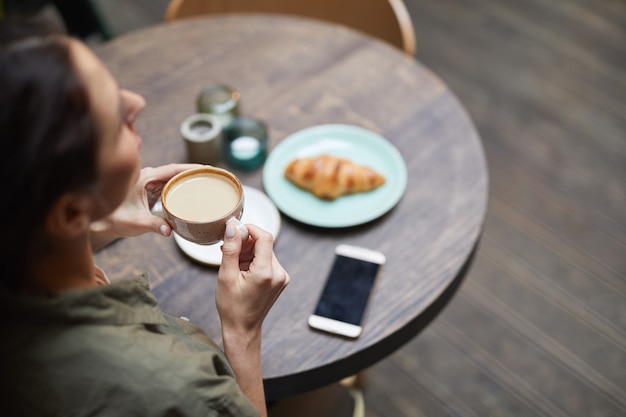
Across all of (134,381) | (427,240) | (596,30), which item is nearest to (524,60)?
(596,30)

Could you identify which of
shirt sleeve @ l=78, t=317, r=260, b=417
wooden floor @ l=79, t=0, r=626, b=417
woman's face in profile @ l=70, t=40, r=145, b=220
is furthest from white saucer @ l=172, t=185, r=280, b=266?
wooden floor @ l=79, t=0, r=626, b=417

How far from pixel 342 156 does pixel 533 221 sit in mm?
1173

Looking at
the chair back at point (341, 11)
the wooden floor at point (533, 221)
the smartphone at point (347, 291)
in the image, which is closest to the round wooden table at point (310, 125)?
the smartphone at point (347, 291)

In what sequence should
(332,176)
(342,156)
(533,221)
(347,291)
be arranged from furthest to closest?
1. (533,221)
2. (342,156)
3. (332,176)
4. (347,291)

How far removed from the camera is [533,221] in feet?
7.41

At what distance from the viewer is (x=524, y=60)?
2.89 meters

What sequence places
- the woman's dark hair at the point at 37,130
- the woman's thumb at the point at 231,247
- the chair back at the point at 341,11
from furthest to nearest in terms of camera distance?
the chair back at the point at 341,11, the woman's thumb at the point at 231,247, the woman's dark hair at the point at 37,130

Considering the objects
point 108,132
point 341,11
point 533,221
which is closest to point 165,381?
point 108,132

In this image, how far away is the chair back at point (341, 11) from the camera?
5.50ft

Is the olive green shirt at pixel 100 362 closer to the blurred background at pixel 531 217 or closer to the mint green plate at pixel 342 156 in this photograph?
the mint green plate at pixel 342 156

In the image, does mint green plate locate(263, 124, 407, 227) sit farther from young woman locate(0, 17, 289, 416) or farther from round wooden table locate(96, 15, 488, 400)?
young woman locate(0, 17, 289, 416)

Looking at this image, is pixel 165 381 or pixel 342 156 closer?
pixel 165 381

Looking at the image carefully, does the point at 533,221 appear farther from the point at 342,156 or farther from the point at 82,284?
the point at 82,284

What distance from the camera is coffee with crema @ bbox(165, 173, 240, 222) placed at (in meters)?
0.98
